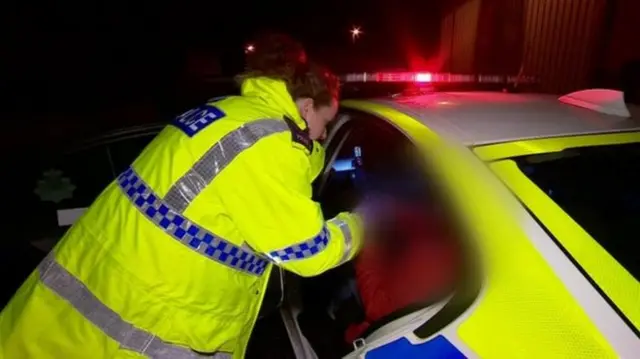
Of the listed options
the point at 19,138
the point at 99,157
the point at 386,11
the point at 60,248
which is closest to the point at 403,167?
the point at 60,248

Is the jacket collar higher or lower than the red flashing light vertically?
higher

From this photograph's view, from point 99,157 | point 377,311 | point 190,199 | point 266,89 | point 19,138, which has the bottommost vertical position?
point 19,138

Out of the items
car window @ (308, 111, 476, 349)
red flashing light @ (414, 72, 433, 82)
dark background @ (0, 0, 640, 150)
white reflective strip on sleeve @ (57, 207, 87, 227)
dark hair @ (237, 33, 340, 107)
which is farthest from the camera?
dark background @ (0, 0, 640, 150)

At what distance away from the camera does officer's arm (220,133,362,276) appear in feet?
4.57

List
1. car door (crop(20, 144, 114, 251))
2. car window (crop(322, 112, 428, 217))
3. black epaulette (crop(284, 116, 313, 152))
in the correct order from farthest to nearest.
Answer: car door (crop(20, 144, 114, 251)) < car window (crop(322, 112, 428, 217)) < black epaulette (crop(284, 116, 313, 152))

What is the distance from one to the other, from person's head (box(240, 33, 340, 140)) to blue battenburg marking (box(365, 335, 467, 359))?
71 centimetres

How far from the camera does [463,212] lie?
4.10ft

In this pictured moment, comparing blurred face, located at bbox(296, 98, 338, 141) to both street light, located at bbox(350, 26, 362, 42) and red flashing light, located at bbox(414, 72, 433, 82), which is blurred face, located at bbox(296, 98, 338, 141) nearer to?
red flashing light, located at bbox(414, 72, 433, 82)

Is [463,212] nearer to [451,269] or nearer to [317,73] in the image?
[451,269]

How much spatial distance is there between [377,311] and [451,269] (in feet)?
1.86

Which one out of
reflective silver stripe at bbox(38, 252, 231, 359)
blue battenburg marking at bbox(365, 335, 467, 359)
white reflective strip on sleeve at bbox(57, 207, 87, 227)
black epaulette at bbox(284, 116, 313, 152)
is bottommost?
white reflective strip on sleeve at bbox(57, 207, 87, 227)

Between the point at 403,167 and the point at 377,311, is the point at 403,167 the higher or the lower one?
the higher one

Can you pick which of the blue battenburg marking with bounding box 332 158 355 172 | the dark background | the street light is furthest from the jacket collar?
the street light

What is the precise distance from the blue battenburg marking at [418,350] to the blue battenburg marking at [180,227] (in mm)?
458
